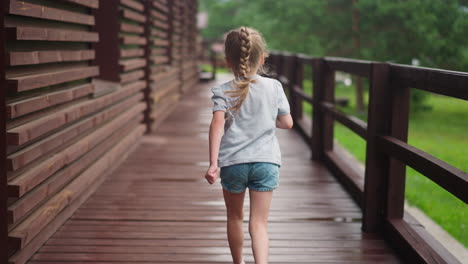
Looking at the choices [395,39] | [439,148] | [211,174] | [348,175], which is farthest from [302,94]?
[395,39]

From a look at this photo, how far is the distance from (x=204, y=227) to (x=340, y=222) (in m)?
0.95

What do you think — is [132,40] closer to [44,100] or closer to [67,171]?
[67,171]

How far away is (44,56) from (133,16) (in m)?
3.42

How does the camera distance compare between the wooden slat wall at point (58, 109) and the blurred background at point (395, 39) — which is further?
the blurred background at point (395, 39)

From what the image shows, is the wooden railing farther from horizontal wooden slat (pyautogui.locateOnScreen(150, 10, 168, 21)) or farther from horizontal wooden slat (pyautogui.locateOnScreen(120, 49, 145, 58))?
horizontal wooden slat (pyautogui.locateOnScreen(150, 10, 168, 21))

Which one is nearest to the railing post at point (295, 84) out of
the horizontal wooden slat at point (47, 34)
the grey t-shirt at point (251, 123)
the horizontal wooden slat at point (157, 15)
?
the horizontal wooden slat at point (157, 15)

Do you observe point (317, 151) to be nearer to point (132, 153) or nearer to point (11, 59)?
point (132, 153)

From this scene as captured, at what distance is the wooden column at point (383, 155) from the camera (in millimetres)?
4008

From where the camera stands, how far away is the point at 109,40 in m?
6.31

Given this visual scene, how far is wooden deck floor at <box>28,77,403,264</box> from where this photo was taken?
372 cm

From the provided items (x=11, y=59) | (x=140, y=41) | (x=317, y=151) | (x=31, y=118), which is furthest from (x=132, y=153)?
(x=11, y=59)

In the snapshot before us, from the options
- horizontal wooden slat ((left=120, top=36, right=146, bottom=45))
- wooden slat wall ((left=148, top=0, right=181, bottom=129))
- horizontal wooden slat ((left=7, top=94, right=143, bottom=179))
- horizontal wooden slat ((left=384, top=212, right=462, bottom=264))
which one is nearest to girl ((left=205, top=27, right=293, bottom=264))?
horizontal wooden slat ((left=384, top=212, right=462, bottom=264))

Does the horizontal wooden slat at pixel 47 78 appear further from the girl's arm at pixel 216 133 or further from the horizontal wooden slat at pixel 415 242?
the horizontal wooden slat at pixel 415 242

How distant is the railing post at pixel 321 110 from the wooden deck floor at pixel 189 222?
238mm
